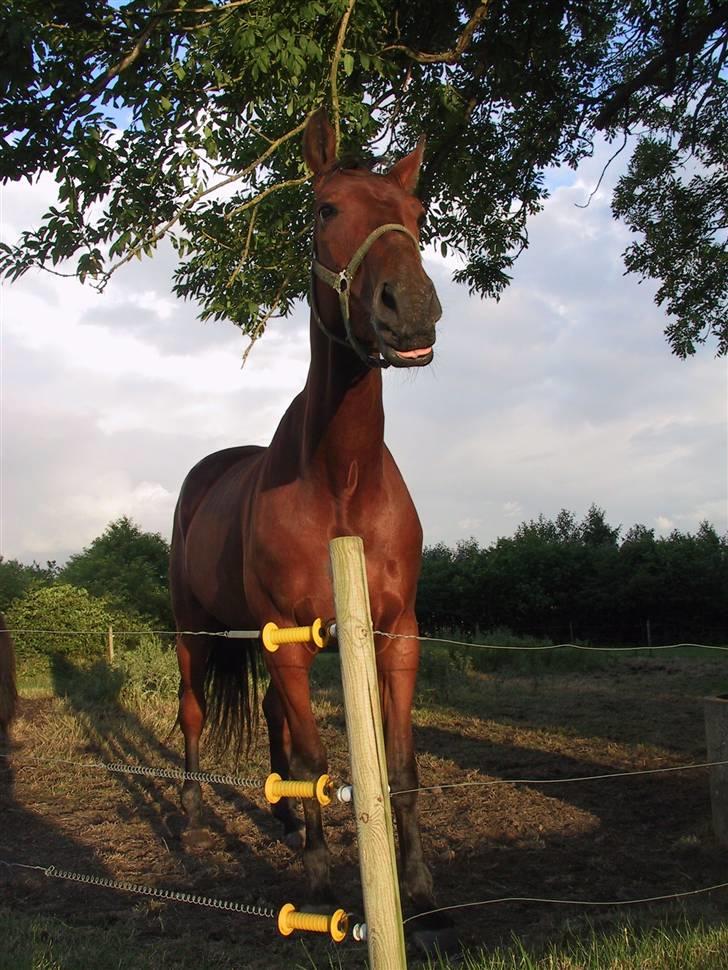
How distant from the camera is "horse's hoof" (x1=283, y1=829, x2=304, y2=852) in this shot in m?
5.01

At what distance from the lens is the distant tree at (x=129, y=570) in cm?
2234

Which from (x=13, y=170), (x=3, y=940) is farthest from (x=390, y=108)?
(x=3, y=940)

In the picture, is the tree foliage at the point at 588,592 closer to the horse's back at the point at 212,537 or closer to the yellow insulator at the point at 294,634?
the horse's back at the point at 212,537

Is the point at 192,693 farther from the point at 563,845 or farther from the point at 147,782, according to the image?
the point at 563,845

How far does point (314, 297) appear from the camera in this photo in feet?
11.4

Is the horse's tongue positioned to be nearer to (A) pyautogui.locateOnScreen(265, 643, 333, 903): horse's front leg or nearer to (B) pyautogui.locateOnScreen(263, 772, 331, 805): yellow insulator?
(B) pyautogui.locateOnScreen(263, 772, 331, 805): yellow insulator

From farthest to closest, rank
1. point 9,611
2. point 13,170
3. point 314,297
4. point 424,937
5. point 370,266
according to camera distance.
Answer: point 9,611
point 13,170
point 314,297
point 424,937
point 370,266

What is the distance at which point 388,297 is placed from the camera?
278 centimetres

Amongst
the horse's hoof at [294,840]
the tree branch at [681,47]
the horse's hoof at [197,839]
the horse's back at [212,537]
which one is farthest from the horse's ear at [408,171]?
the tree branch at [681,47]

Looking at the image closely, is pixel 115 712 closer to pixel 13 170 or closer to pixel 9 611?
pixel 13 170

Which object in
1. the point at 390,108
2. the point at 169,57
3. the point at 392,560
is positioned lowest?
the point at 392,560

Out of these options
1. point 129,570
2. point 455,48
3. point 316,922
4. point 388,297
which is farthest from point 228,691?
point 129,570

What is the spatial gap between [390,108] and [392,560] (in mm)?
5331

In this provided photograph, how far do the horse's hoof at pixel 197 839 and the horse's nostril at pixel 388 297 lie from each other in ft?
12.0
